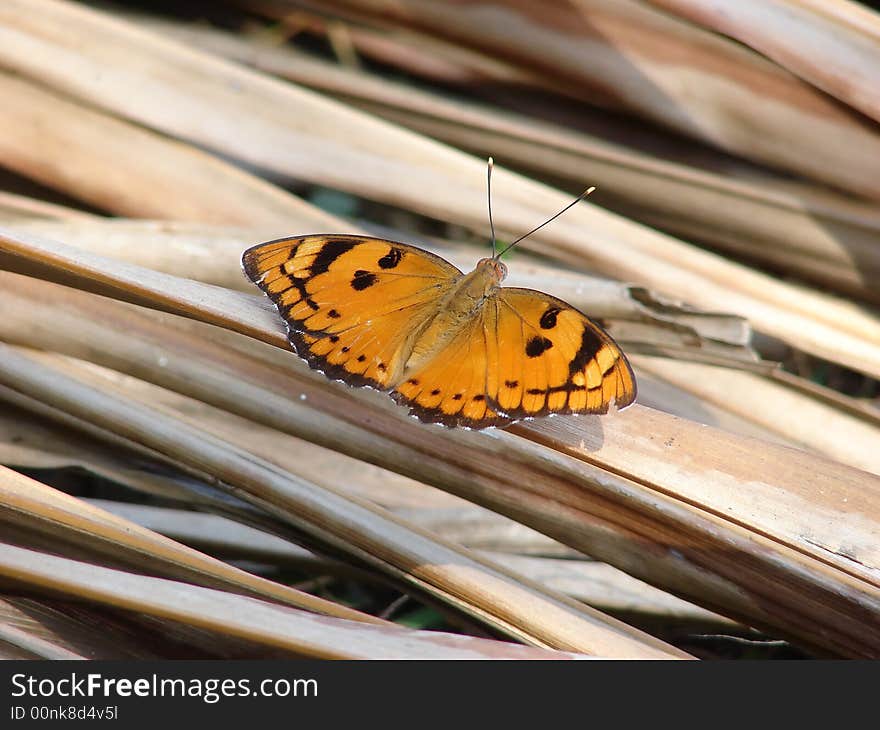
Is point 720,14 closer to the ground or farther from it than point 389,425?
farther from it

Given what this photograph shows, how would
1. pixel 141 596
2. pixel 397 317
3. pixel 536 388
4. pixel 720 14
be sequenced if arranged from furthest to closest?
pixel 720 14 < pixel 397 317 < pixel 536 388 < pixel 141 596

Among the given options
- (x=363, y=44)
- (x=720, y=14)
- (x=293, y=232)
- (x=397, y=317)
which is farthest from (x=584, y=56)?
(x=397, y=317)

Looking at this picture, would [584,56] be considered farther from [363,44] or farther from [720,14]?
[363,44]

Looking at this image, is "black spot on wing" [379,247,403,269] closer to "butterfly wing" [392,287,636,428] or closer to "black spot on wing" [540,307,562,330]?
"butterfly wing" [392,287,636,428]

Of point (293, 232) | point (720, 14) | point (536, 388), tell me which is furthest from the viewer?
point (293, 232)

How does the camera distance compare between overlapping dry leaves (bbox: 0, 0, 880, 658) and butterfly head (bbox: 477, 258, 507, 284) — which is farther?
butterfly head (bbox: 477, 258, 507, 284)

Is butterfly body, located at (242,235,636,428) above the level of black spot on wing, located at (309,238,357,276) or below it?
below

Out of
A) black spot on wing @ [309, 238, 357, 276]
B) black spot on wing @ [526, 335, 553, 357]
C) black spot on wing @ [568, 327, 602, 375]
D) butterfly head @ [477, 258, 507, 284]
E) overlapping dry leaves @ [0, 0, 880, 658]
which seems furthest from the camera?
butterfly head @ [477, 258, 507, 284]

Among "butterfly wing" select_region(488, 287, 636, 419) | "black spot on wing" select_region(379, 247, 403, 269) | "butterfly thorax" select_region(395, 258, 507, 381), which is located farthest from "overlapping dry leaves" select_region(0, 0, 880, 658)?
"black spot on wing" select_region(379, 247, 403, 269)
